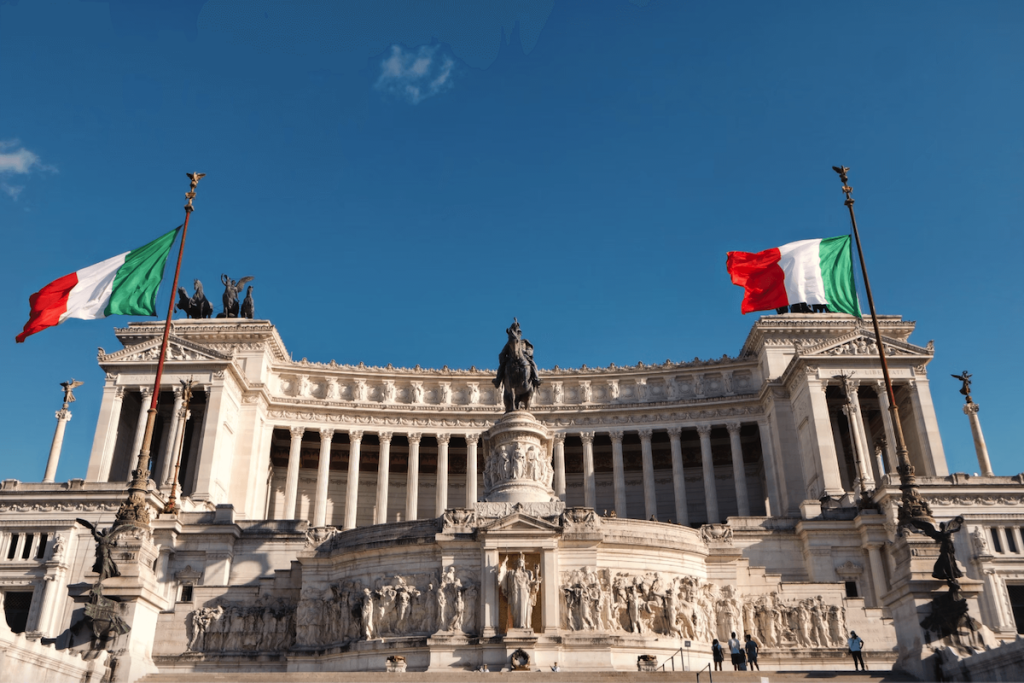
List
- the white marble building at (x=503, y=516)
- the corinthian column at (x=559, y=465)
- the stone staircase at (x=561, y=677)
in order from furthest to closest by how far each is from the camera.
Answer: the corinthian column at (x=559, y=465) → the white marble building at (x=503, y=516) → the stone staircase at (x=561, y=677)

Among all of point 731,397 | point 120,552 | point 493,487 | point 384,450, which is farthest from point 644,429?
point 120,552

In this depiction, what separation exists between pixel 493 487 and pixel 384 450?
1394 inches

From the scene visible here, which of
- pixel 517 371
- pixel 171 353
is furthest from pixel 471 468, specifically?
pixel 517 371

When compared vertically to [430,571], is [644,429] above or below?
above

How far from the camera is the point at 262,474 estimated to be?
225ft

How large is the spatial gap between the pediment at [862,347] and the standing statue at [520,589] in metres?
38.8

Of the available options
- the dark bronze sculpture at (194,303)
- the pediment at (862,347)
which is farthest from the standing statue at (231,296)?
the pediment at (862,347)

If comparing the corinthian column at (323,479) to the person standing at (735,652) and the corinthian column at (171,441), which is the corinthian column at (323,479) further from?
the person standing at (735,652)

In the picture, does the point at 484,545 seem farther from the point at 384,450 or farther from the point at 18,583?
the point at 384,450

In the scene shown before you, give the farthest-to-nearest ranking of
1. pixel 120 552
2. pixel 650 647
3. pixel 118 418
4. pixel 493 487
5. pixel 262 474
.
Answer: pixel 262 474 < pixel 118 418 < pixel 493 487 < pixel 650 647 < pixel 120 552

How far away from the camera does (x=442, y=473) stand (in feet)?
233

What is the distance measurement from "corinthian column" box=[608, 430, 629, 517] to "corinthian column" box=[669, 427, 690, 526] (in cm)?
426

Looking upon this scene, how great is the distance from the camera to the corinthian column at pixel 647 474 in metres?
69.7

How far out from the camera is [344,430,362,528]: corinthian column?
67.2m
